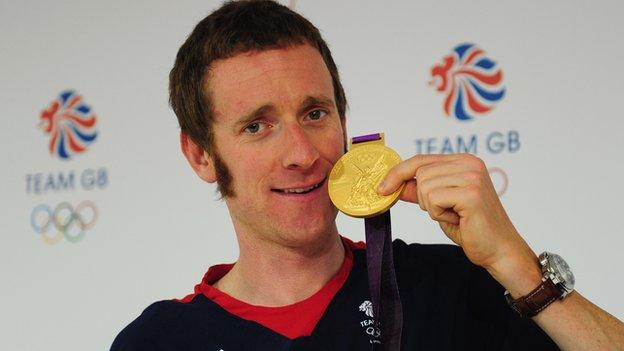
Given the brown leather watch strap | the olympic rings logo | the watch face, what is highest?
the watch face

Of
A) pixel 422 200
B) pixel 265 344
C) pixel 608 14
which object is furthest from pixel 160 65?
pixel 422 200

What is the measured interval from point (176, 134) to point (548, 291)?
186 cm

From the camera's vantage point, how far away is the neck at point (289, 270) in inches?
56.4

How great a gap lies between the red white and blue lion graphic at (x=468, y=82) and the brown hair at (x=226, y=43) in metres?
0.74

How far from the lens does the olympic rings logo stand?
2.84m

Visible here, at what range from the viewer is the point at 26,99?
3021mm

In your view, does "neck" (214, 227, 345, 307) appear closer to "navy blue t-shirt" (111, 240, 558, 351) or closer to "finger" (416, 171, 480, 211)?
"navy blue t-shirt" (111, 240, 558, 351)

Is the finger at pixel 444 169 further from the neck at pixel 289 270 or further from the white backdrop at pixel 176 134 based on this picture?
the white backdrop at pixel 176 134

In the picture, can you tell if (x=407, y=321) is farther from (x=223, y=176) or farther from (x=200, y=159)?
(x=200, y=159)

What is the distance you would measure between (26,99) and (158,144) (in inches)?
25.1

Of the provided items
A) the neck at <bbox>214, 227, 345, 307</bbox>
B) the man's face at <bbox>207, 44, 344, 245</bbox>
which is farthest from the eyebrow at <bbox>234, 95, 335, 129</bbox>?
the neck at <bbox>214, 227, 345, 307</bbox>

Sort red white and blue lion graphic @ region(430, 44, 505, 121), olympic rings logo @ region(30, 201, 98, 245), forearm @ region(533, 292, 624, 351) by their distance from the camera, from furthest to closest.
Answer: olympic rings logo @ region(30, 201, 98, 245) < red white and blue lion graphic @ region(430, 44, 505, 121) < forearm @ region(533, 292, 624, 351)

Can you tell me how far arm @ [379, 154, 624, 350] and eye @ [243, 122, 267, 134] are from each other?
315 millimetres

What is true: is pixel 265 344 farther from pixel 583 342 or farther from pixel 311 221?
pixel 583 342
